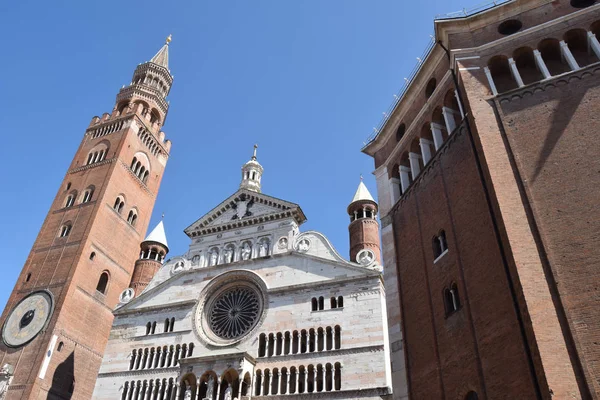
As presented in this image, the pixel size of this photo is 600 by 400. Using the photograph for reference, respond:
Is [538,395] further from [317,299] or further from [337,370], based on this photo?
[317,299]

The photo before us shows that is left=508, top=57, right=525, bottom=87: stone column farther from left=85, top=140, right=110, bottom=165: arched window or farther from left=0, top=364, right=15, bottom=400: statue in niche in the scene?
left=85, top=140, right=110, bottom=165: arched window

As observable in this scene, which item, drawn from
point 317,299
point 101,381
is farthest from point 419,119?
point 101,381

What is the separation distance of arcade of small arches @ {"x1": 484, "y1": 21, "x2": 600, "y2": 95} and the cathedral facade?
39.8 feet

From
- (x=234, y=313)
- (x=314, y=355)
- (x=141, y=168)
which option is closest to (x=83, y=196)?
(x=141, y=168)

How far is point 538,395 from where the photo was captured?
8.70 metres

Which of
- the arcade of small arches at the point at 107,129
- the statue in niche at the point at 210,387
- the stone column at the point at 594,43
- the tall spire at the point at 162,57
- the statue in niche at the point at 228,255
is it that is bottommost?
the statue in niche at the point at 210,387

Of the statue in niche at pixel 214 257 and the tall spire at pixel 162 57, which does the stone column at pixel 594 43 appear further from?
the tall spire at pixel 162 57

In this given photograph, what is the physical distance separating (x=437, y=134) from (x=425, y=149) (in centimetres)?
69

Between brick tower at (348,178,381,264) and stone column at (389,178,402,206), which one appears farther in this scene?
brick tower at (348,178,381,264)

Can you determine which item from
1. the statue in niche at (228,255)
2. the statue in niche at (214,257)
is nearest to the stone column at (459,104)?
the statue in niche at (228,255)

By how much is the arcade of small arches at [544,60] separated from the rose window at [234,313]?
16.8 m

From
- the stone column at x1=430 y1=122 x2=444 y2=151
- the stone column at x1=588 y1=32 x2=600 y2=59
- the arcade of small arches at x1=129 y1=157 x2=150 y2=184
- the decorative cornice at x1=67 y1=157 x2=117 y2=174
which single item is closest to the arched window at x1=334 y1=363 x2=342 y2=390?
the stone column at x1=430 y1=122 x2=444 y2=151

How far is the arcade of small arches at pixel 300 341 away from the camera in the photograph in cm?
2245

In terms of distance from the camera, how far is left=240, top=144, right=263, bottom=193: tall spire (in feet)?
127
